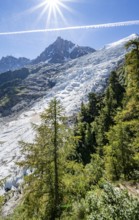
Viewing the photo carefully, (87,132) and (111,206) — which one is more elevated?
(111,206)

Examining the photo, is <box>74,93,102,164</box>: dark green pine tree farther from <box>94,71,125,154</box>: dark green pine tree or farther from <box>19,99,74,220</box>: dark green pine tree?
<box>19,99,74,220</box>: dark green pine tree

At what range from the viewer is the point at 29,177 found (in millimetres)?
19125

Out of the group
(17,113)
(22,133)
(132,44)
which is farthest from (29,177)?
(17,113)

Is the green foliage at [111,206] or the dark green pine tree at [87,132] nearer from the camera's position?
the green foliage at [111,206]

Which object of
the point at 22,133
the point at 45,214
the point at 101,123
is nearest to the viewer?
the point at 45,214

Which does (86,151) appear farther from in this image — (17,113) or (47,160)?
(17,113)

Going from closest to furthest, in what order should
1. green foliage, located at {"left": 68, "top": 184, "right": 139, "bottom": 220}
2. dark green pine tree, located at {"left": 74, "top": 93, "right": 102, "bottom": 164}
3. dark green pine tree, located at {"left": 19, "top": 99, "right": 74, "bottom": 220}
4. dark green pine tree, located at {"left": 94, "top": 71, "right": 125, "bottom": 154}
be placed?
green foliage, located at {"left": 68, "top": 184, "right": 139, "bottom": 220}
dark green pine tree, located at {"left": 19, "top": 99, "right": 74, "bottom": 220}
dark green pine tree, located at {"left": 94, "top": 71, "right": 125, "bottom": 154}
dark green pine tree, located at {"left": 74, "top": 93, "right": 102, "bottom": 164}

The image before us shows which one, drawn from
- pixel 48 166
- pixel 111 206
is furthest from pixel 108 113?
pixel 111 206

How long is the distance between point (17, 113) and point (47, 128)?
571 feet

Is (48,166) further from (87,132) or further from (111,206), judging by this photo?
(87,132)

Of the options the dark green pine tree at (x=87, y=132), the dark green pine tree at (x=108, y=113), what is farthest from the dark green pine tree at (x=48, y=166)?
the dark green pine tree at (x=108, y=113)

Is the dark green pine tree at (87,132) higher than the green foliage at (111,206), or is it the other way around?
the green foliage at (111,206)

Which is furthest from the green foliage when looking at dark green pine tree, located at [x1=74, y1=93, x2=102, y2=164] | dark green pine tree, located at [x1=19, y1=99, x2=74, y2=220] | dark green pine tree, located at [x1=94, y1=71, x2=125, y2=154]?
dark green pine tree, located at [x1=94, y1=71, x2=125, y2=154]

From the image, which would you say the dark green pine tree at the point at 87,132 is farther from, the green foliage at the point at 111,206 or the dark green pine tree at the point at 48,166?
the green foliage at the point at 111,206
